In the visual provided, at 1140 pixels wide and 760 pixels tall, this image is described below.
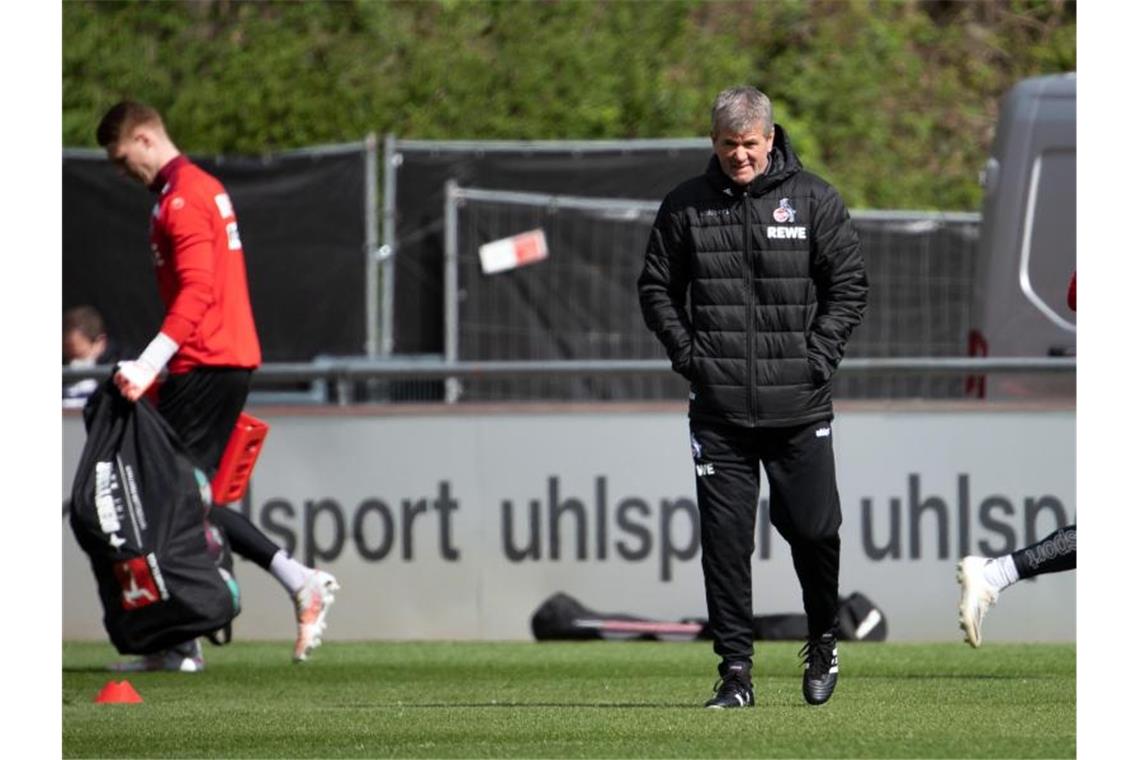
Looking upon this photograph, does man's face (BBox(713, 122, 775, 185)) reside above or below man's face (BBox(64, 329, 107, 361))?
above

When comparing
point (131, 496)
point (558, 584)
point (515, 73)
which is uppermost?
point (515, 73)

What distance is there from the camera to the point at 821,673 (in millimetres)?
7852

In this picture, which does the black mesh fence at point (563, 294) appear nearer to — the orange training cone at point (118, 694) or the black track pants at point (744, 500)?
the orange training cone at point (118, 694)

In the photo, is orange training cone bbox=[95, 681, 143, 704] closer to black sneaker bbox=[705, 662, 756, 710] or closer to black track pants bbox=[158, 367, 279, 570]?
black track pants bbox=[158, 367, 279, 570]

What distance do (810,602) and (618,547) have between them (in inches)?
168

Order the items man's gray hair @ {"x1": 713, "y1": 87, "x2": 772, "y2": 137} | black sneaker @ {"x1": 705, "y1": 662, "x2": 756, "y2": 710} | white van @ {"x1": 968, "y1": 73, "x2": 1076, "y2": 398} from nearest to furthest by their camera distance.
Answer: man's gray hair @ {"x1": 713, "y1": 87, "x2": 772, "y2": 137} < black sneaker @ {"x1": 705, "y1": 662, "x2": 756, "y2": 710} < white van @ {"x1": 968, "y1": 73, "x2": 1076, "y2": 398}

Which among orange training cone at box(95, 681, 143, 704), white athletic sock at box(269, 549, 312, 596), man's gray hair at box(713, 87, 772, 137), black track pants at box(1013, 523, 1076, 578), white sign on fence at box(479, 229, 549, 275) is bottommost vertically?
orange training cone at box(95, 681, 143, 704)

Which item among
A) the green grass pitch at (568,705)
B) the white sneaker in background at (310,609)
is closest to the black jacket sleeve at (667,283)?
the green grass pitch at (568,705)

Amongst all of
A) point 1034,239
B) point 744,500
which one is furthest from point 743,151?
point 1034,239

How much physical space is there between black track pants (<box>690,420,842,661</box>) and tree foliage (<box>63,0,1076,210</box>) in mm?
11609

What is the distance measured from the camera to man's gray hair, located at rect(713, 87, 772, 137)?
744 cm

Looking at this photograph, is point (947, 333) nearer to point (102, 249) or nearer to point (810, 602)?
point (102, 249)

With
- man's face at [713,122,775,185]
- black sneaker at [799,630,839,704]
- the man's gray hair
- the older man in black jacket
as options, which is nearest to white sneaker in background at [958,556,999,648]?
black sneaker at [799,630,839,704]
